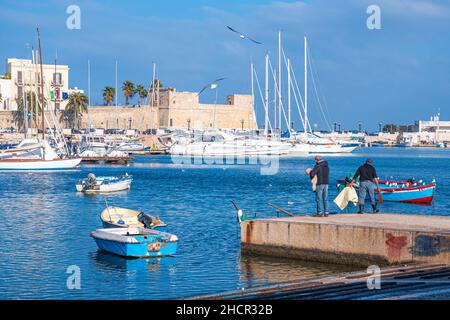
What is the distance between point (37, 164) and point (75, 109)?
5447 cm

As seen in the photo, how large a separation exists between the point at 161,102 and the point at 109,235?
313 feet

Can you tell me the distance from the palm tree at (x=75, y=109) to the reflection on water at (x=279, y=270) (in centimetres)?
9073

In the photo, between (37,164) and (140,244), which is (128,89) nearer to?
(37,164)

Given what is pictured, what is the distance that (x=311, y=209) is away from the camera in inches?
1225

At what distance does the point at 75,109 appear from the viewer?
105625 millimetres

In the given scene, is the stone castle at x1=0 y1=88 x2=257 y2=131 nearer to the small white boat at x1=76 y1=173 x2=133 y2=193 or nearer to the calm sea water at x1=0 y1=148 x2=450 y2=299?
the calm sea water at x1=0 y1=148 x2=450 y2=299

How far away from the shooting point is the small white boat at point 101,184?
123 ft

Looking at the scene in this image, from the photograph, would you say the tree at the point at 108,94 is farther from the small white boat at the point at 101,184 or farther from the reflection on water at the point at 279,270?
the reflection on water at the point at 279,270

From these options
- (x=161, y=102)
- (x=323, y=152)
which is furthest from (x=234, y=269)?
(x=161, y=102)

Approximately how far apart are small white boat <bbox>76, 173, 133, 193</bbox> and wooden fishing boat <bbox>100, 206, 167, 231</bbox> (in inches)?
606

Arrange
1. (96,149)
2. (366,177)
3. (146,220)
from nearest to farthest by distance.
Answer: (366,177), (146,220), (96,149)

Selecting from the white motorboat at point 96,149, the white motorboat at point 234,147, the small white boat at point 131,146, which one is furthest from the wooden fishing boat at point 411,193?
the small white boat at point 131,146

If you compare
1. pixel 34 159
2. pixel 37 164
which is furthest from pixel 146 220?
pixel 34 159
